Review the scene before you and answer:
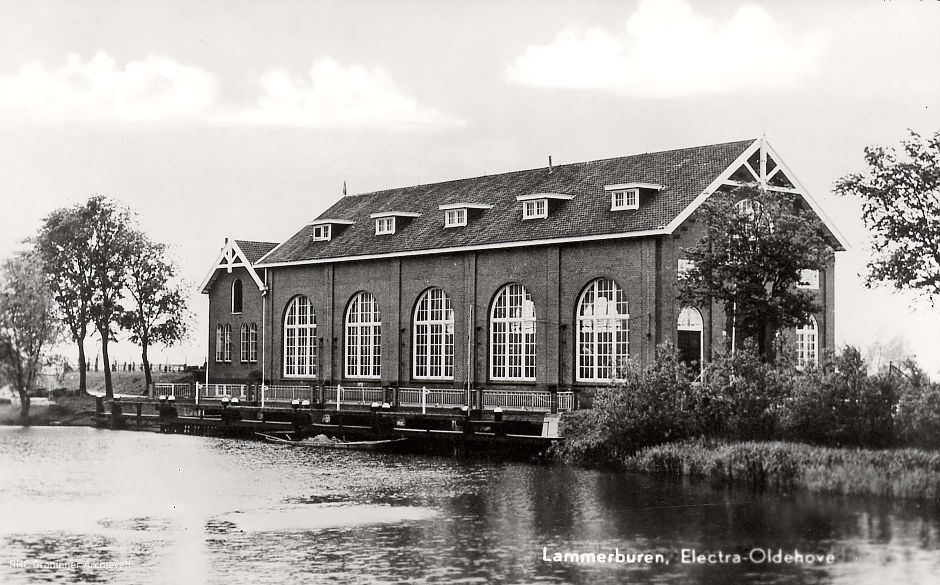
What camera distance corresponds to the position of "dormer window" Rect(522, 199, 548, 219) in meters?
43.9

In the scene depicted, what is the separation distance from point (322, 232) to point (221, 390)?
26.2ft

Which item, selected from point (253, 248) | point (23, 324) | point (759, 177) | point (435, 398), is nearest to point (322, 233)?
point (253, 248)

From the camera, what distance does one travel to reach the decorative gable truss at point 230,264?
183ft

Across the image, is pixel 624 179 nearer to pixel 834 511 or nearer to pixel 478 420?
pixel 478 420

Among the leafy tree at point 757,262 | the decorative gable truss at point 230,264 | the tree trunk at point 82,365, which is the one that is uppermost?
the decorative gable truss at point 230,264

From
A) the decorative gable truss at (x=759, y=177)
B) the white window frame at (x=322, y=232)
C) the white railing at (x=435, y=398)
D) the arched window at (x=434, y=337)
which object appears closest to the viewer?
the decorative gable truss at (x=759, y=177)

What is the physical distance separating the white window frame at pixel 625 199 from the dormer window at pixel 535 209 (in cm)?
292

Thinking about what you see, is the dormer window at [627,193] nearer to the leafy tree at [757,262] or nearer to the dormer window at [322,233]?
the leafy tree at [757,262]

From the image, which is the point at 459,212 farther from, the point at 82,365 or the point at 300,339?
the point at 82,365

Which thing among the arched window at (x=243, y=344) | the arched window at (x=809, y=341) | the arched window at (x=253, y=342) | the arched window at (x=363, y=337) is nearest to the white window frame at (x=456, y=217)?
the arched window at (x=363, y=337)

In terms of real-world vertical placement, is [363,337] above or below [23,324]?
below

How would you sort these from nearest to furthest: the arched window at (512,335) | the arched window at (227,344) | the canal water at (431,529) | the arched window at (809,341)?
1. the canal water at (431,529)
2. the arched window at (512,335)
3. the arched window at (809,341)
4. the arched window at (227,344)

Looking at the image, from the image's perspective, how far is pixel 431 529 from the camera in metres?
22.8

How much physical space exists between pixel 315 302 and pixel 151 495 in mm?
24932
